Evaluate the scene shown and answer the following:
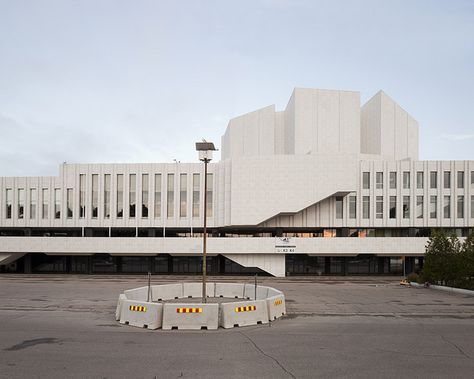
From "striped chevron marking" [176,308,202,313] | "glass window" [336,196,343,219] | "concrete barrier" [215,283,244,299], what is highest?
"glass window" [336,196,343,219]

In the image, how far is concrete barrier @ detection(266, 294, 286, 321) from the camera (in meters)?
15.5

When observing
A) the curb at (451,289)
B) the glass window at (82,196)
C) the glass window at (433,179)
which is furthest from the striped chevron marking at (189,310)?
the glass window at (433,179)

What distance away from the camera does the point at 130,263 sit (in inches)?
1890

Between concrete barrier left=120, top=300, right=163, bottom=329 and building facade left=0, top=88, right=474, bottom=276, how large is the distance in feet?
85.2

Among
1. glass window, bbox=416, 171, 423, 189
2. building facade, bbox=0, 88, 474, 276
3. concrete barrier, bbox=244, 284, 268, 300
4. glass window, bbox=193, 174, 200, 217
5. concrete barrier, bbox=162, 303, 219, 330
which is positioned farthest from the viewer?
glass window, bbox=193, 174, 200, 217

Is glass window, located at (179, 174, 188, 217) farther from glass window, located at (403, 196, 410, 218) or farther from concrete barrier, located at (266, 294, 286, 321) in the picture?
concrete barrier, located at (266, 294, 286, 321)

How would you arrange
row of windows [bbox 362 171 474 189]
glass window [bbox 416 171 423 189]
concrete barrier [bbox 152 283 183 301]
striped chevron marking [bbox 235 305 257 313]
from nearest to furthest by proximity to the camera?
1. striped chevron marking [bbox 235 305 257 313]
2. concrete barrier [bbox 152 283 183 301]
3. row of windows [bbox 362 171 474 189]
4. glass window [bbox 416 171 423 189]

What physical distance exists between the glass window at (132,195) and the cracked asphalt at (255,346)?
25125 millimetres

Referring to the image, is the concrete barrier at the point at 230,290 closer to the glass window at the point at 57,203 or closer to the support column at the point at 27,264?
the glass window at the point at 57,203

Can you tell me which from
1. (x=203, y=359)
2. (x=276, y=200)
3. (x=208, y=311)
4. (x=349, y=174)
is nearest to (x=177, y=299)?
(x=208, y=311)

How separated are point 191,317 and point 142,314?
193 centimetres

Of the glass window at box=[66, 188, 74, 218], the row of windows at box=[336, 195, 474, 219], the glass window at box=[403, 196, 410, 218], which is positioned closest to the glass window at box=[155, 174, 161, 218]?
the glass window at box=[66, 188, 74, 218]

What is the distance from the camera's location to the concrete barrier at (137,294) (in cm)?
1853

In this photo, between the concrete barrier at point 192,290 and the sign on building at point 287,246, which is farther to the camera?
the sign on building at point 287,246
